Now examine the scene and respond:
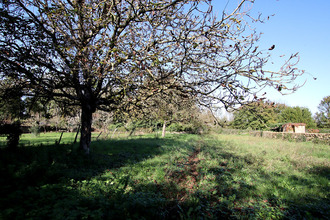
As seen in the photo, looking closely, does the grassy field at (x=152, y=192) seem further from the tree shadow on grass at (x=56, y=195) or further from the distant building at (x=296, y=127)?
the distant building at (x=296, y=127)

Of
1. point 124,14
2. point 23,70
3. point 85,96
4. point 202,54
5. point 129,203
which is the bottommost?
point 129,203

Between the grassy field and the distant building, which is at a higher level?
the distant building

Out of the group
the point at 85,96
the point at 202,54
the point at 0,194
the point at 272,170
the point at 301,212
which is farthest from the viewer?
the point at 85,96

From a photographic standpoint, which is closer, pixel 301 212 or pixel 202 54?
pixel 301 212

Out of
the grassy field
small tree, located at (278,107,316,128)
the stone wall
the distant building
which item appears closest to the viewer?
the grassy field

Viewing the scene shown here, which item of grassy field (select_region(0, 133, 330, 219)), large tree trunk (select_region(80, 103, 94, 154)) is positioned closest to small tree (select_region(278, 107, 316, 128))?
grassy field (select_region(0, 133, 330, 219))

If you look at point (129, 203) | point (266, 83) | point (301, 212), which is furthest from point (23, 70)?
point (301, 212)

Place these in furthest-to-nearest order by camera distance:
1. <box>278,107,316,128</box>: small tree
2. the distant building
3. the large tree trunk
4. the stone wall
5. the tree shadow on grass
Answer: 1. <box>278,107,316,128</box>: small tree
2. the distant building
3. the stone wall
4. the large tree trunk
5. the tree shadow on grass

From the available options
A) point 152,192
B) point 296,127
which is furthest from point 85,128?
point 296,127

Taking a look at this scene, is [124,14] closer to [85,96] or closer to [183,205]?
[85,96]

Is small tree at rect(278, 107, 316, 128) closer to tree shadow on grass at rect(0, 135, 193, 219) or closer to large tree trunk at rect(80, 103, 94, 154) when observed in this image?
large tree trunk at rect(80, 103, 94, 154)

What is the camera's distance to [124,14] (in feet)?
26.2

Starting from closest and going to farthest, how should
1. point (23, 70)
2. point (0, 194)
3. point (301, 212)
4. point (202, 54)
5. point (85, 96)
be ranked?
point (0, 194) → point (301, 212) → point (202, 54) → point (23, 70) → point (85, 96)

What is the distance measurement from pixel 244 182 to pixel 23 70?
30.1ft
